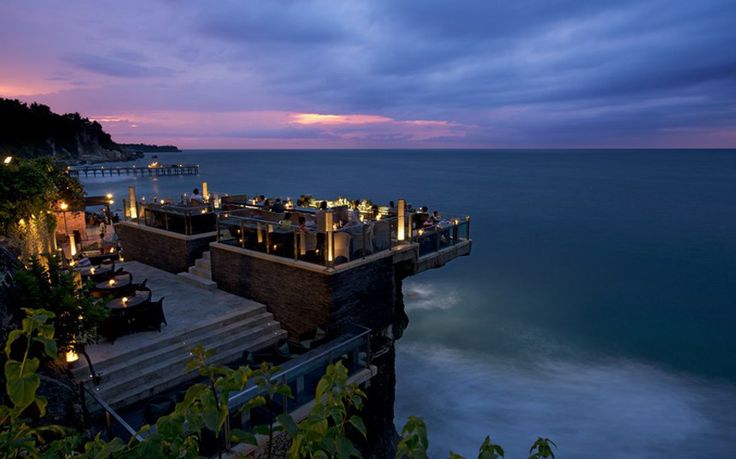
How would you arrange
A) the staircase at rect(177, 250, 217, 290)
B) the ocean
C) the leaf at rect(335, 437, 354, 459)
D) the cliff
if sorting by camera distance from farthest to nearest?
the cliff < the ocean < the staircase at rect(177, 250, 217, 290) < the leaf at rect(335, 437, 354, 459)

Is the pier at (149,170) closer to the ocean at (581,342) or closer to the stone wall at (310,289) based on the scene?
the ocean at (581,342)

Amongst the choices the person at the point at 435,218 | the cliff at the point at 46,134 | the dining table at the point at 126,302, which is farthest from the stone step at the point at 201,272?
the cliff at the point at 46,134

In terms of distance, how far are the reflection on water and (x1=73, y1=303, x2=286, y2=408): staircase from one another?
9.38 m

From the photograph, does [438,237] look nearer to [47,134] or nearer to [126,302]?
[126,302]

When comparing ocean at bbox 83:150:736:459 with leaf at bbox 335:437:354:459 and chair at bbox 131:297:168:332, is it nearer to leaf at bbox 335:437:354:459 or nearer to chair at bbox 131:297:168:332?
chair at bbox 131:297:168:332

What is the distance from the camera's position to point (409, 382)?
2094 cm

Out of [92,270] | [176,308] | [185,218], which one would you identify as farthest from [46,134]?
[176,308]

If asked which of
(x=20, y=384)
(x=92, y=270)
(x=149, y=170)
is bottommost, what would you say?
(x=92, y=270)

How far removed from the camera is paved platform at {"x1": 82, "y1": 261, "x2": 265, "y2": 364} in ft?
32.7

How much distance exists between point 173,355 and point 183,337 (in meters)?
0.55

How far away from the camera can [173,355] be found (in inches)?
400

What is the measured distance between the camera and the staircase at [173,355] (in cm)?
907

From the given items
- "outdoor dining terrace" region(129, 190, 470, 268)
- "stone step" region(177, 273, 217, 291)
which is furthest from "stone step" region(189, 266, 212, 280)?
"outdoor dining terrace" region(129, 190, 470, 268)

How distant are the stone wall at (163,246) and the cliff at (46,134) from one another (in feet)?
247
